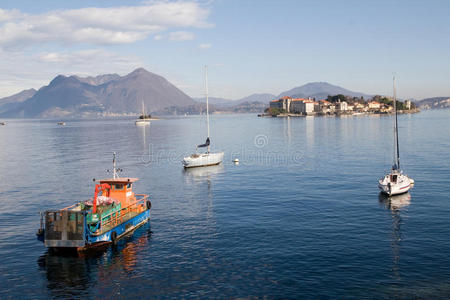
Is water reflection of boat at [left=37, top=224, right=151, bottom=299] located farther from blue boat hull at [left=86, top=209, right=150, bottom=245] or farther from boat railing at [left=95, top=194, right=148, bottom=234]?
boat railing at [left=95, top=194, right=148, bottom=234]

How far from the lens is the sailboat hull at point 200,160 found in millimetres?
77750

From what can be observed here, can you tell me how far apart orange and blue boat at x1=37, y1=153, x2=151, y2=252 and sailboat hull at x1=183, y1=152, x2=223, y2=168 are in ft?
121

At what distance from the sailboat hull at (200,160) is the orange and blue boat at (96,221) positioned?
3702 cm

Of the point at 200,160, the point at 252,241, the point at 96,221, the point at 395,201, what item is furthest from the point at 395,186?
the point at 200,160

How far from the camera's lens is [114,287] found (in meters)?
26.0

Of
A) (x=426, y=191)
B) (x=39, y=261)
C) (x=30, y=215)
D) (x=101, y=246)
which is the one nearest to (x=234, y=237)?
(x=101, y=246)

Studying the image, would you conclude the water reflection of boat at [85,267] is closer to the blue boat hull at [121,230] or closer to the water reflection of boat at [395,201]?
the blue boat hull at [121,230]

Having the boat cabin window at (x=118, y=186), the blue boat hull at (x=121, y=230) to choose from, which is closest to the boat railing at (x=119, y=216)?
the blue boat hull at (x=121, y=230)

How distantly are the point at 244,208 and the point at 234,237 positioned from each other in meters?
10.5

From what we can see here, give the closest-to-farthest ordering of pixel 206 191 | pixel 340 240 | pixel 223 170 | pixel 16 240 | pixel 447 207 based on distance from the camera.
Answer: pixel 340 240 → pixel 16 240 → pixel 447 207 → pixel 206 191 → pixel 223 170

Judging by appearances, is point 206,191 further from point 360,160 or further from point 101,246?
point 360,160

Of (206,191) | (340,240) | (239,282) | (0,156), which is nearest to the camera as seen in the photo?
(239,282)

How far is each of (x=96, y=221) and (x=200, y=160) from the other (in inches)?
1827

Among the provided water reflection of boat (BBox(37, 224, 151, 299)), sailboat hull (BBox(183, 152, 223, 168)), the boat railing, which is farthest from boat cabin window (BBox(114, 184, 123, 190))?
sailboat hull (BBox(183, 152, 223, 168))
